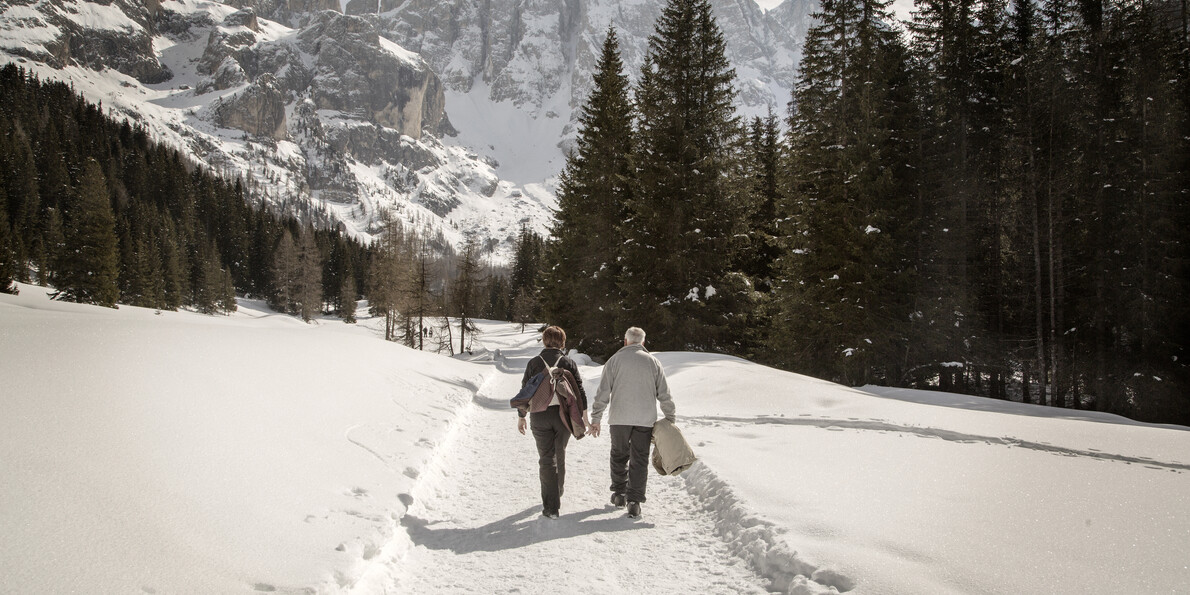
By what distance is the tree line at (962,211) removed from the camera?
14984mm

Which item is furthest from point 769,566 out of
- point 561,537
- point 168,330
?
point 168,330

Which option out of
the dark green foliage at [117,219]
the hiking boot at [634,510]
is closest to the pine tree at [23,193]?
the dark green foliage at [117,219]

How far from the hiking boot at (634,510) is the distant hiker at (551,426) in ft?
2.45

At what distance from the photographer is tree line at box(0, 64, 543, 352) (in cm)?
3588

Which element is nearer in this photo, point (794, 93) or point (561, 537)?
point (561, 537)

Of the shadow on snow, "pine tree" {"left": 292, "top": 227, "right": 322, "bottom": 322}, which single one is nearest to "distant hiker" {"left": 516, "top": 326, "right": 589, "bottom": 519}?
the shadow on snow

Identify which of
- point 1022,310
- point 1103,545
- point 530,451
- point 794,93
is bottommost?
point 530,451

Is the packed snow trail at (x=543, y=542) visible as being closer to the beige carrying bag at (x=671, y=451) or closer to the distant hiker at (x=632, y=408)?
the distant hiker at (x=632, y=408)

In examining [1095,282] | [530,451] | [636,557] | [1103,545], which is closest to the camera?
[1103,545]

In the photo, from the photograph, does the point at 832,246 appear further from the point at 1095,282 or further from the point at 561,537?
the point at 561,537

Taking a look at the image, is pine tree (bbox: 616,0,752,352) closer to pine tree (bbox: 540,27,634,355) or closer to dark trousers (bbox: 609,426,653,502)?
pine tree (bbox: 540,27,634,355)

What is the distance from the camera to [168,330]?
8.58m

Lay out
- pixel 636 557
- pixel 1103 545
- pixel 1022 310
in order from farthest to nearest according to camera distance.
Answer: pixel 1022 310 < pixel 636 557 < pixel 1103 545

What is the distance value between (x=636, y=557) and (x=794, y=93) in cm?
1866
